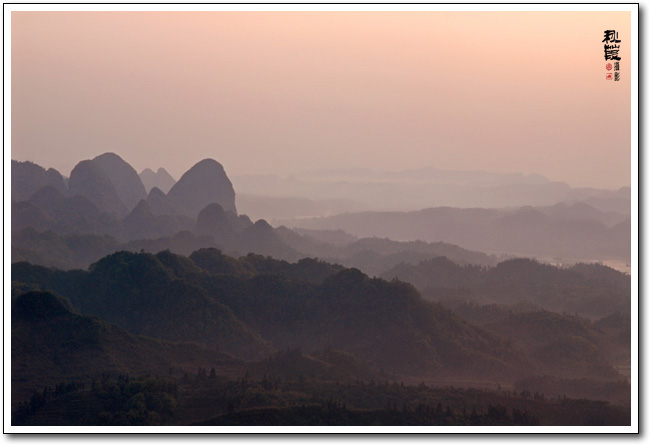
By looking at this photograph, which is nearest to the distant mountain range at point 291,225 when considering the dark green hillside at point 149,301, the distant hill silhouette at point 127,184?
the distant hill silhouette at point 127,184

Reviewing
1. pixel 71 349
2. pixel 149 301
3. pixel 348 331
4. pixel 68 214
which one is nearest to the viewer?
pixel 71 349

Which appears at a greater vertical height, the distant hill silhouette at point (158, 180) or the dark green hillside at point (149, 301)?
the distant hill silhouette at point (158, 180)

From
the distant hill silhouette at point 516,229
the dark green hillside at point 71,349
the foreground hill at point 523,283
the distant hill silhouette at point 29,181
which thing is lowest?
the dark green hillside at point 71,349

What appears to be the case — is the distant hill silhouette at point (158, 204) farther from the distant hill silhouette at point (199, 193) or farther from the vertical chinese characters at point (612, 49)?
the vertical chinese characters at point (612, 49)

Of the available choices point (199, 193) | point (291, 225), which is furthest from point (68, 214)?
point (291, 225)

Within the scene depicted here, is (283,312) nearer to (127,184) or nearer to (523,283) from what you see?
(523,283)

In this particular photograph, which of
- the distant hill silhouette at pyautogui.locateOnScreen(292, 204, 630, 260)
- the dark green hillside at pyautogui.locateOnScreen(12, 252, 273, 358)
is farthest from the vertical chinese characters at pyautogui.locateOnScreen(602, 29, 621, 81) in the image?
the dark green hillside at pyautogui.locateOnScreen(12, 252, 273, 358)
